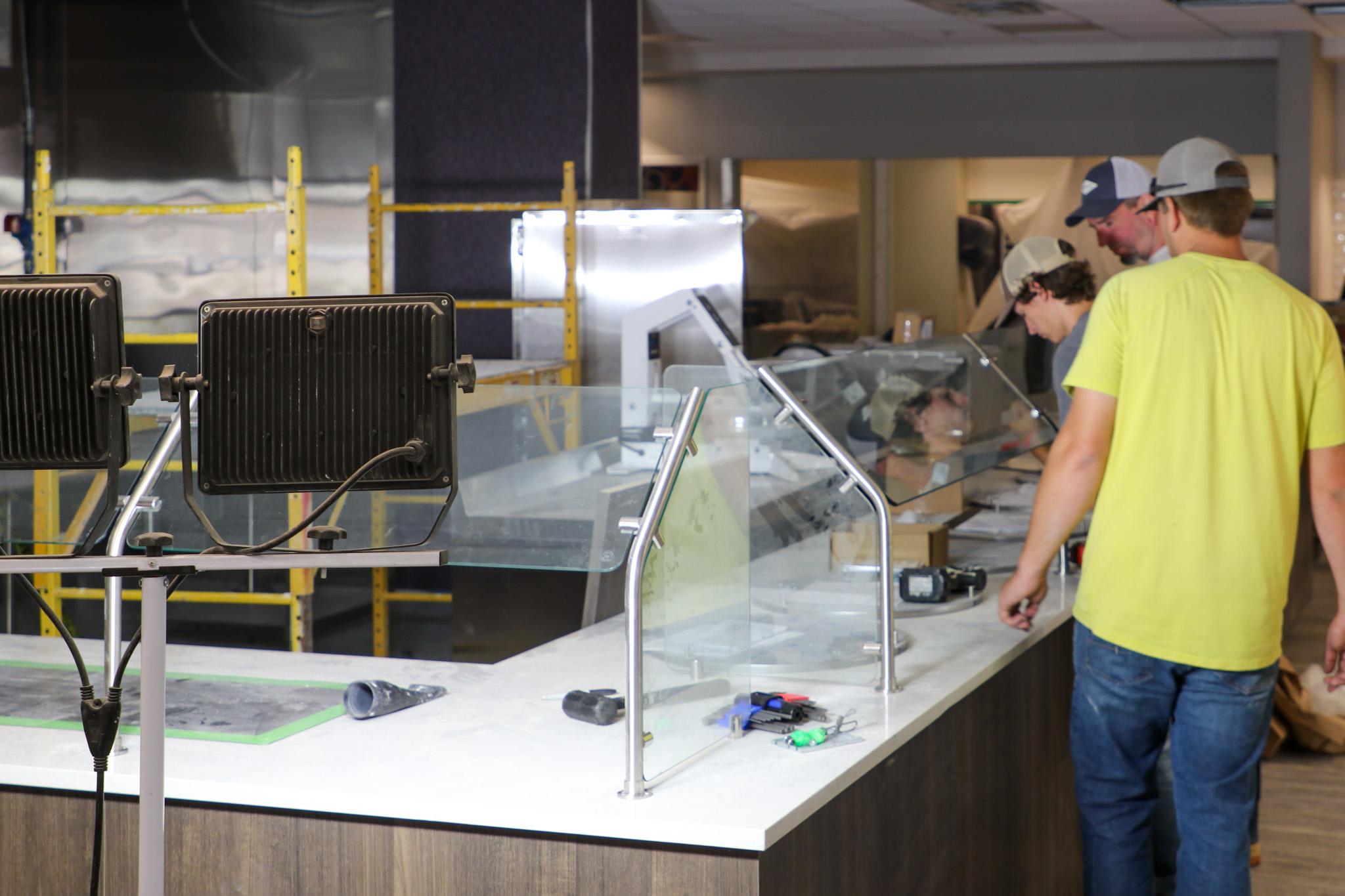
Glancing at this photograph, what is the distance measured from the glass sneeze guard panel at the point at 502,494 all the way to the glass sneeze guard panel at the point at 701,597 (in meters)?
0.24

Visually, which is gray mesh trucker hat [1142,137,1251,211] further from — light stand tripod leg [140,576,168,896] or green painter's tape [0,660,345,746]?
light stand tripod leg [140,576,168,896]

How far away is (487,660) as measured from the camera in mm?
3957

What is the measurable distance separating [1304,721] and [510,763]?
314 centimetres

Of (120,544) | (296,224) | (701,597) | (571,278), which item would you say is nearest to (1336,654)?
(701,597)

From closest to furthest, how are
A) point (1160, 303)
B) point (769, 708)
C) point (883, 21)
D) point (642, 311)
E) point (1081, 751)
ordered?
1. point (769, 708)
2. point (1160, 303)
3. point (1081, 751)
4. point (642, 311)
5. point (883, 21)

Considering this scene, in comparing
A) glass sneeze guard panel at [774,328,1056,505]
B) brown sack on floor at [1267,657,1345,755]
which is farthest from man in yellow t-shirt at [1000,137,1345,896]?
brown sack on floor at [1267,657,1345,755]

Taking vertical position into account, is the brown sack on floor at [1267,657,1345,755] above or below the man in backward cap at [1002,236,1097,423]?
below

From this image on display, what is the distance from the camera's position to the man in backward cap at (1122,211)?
118 inches

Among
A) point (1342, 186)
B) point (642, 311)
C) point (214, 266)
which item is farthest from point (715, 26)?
point (642, 311)

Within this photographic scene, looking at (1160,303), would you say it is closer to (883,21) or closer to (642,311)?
(642,311)

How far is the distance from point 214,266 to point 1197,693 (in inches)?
178

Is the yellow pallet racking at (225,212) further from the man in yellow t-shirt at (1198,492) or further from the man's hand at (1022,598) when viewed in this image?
the man in yellow t-shirt at (1198,492)

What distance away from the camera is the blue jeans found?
2.17 meters

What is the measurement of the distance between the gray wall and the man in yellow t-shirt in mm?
6756
